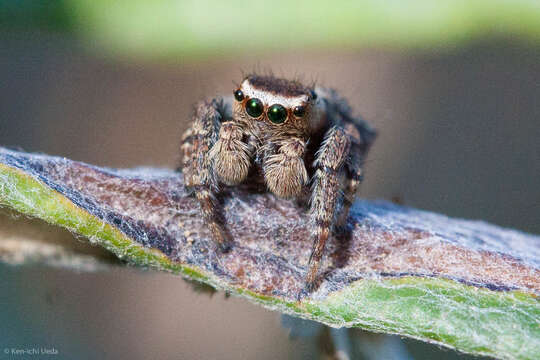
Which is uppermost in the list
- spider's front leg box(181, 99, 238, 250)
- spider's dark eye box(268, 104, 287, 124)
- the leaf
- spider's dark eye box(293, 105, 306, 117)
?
spider's dark eye box(293, 105, 306, 117)

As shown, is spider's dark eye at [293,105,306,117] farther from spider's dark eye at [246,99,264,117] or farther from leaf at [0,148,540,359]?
leaf at [0,148,540,359]

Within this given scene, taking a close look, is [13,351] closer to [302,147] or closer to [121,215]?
[121,215]

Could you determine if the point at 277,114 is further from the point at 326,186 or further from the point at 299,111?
the point at 326,186

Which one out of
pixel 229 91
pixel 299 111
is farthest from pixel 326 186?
pixel 229 91

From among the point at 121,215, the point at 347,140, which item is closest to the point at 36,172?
the point at 121,215

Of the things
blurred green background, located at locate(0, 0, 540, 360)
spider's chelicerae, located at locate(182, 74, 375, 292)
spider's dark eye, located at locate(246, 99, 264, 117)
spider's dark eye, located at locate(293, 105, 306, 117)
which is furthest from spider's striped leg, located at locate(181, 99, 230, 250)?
blurred green background, located at locate(0, 0, 540, 360)

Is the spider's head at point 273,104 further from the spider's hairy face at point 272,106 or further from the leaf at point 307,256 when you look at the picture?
the leaf at point 307,256
